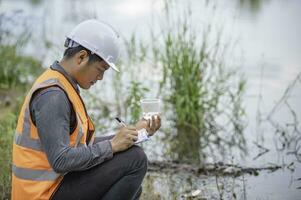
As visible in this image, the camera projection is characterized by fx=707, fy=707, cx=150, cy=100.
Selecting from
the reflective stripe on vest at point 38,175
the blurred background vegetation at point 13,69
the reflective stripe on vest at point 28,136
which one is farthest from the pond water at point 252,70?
the reflective stripe on vest at point 28,136

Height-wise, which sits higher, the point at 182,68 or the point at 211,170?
the point at 182,68

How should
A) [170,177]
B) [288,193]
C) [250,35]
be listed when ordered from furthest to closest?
[250,35]
[170,177]
[288,193]

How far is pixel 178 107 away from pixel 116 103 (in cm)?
88

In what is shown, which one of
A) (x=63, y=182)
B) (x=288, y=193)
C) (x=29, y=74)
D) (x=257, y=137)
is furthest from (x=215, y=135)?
(x=63, y=182)

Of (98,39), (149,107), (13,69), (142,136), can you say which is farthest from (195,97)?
(98,39)

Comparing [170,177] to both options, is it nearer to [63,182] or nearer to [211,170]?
[211,170]

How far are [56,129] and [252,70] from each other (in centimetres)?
546

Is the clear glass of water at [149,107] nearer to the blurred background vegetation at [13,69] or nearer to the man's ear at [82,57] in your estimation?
the man's ear at [82,57]

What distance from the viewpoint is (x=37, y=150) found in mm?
3570

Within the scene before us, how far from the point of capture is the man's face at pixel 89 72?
366 centimetres

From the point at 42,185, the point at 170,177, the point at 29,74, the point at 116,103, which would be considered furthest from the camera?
the point at 29,74

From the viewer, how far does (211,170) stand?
5539mm

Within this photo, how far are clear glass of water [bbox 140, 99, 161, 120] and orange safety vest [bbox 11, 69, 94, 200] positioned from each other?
37 cm

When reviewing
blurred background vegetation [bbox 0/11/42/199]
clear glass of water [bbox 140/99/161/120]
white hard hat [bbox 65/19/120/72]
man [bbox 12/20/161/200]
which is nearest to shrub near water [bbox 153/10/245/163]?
blurred background vegetation [bbox 0/11/42/199]
